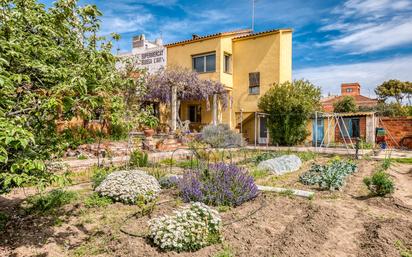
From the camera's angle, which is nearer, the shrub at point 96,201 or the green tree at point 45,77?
the green tree at point 45,77

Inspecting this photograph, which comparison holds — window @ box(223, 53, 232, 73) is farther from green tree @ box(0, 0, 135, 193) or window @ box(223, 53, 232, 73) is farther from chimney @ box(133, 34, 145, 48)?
green tree @ box(0, 0, 135, 193)

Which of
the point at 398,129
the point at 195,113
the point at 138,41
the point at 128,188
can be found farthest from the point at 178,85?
the point at 398,129

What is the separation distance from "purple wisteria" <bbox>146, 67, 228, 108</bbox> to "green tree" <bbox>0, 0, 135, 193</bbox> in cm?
1410

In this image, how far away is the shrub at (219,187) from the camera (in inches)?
222

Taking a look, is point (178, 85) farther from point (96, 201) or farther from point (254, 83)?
point (96, 201)

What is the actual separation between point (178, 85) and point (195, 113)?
16.6 feet

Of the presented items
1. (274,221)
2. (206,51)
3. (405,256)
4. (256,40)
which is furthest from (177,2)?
(405,256)

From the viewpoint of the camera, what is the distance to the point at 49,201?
556 cm

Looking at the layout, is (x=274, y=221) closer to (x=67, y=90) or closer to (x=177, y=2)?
(x=67, y=90)

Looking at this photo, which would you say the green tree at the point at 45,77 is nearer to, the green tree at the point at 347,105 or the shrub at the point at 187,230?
the shrub at the point at 187,230

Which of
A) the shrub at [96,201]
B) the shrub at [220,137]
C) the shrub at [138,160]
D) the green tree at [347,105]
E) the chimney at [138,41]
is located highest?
the chimney at [138,41]

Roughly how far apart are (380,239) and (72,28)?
5.20 m

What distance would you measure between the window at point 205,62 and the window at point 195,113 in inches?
115

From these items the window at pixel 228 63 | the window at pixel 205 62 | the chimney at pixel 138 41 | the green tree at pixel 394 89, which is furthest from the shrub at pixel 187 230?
the green tree at pixel 394 89
